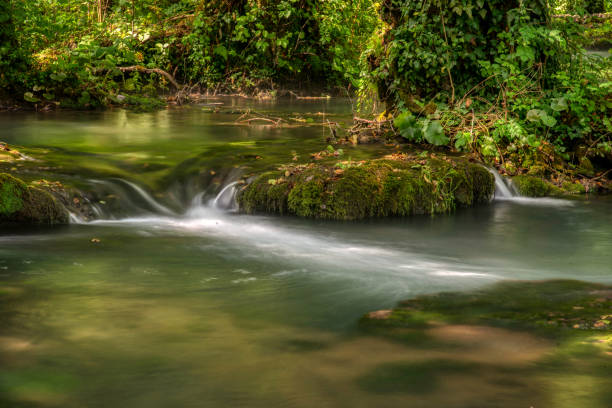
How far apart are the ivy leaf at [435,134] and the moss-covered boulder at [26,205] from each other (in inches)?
185

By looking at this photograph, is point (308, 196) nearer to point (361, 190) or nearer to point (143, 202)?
point (361, 190)

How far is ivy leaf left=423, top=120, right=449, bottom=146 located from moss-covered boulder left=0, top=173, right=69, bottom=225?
4.69 m

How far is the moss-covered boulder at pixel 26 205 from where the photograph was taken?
679cm

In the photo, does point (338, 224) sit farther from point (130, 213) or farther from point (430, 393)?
point (430, 393)

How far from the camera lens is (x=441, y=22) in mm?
9820

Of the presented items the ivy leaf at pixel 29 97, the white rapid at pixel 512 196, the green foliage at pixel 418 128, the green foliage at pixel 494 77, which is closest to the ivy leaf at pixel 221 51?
the ivy leaf at pixel 29 97

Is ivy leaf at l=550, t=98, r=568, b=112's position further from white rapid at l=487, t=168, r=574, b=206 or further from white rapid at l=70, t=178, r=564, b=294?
white rapid at l=70, t=178, r=564, b=294

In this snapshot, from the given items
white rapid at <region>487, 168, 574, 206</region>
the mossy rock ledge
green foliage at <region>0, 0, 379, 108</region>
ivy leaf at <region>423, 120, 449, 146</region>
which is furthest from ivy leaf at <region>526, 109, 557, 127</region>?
green foliage at <region>0, 0, 379, 108</region>

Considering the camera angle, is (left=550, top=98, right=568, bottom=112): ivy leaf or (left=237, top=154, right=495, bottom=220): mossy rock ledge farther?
(left=550, top=98, right=568, bottom=112): ivy leaf

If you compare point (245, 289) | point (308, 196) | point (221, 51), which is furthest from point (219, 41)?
point (245, 289)

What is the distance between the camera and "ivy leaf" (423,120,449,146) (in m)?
9.53

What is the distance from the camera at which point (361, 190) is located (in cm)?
764

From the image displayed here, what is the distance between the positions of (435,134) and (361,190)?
236 centimetres

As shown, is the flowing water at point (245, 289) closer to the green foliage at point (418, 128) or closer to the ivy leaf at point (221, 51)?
the green foliage at point (418, 128)
